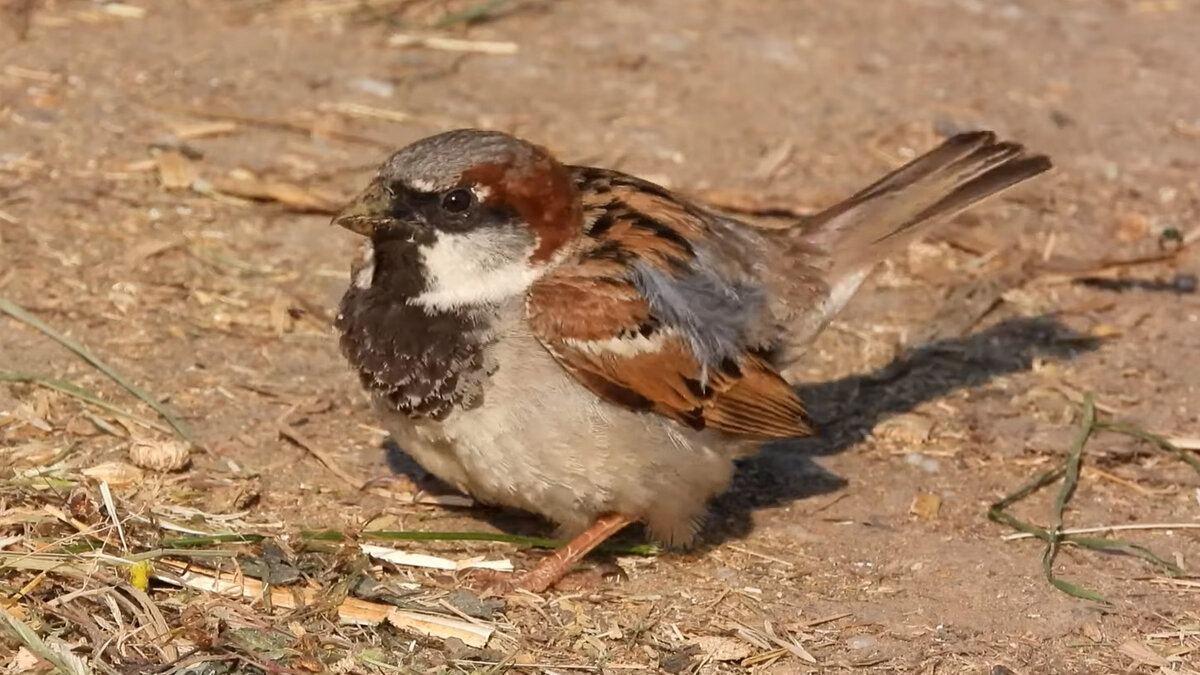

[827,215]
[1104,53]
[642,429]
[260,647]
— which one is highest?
[1104,53]

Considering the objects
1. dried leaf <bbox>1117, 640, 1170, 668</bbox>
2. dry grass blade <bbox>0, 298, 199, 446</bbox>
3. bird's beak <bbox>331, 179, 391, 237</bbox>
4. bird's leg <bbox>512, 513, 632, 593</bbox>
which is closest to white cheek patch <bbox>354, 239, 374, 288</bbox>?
bird's beak <bbox>331, 179, 391, 237</bbox>

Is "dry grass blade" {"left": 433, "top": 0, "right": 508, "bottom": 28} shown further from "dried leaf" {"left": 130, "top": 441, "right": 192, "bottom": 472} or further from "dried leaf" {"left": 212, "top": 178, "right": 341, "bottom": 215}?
"dried leaf" {"left": 130, "top": 441, "right": 192, "bottom": 472}

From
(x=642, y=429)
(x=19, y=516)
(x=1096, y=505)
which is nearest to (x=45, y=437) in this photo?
(x=19, y=516)

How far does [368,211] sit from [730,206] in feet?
9.12

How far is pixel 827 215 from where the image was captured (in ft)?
18.4

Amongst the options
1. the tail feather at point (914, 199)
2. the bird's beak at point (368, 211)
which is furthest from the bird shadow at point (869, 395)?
the bird's beak at point (368, 211)

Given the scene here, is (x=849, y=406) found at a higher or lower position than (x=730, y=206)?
lower

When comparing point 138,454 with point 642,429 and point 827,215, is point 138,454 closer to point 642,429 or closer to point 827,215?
point 642,429

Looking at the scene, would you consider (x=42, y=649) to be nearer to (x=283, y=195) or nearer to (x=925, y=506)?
(x=925, y=506)

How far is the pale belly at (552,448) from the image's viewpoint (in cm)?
455

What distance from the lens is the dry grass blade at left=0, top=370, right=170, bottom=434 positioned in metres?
5.22

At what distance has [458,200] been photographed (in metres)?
4.62

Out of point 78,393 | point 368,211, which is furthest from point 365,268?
point 78,393

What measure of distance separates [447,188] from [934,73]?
4483 mm
